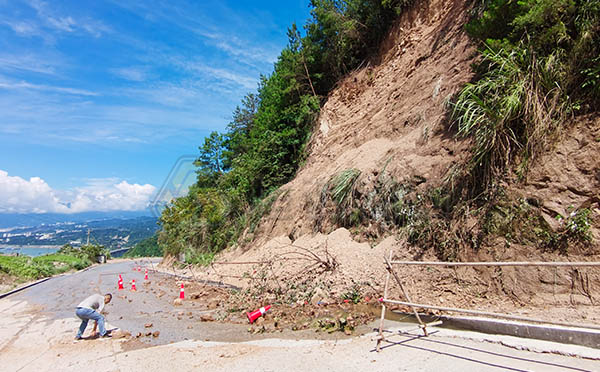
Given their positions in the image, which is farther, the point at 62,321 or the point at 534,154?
the point at 62,321

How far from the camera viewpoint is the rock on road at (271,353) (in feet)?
12.7

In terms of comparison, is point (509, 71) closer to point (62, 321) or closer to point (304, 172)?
point (304, 172)

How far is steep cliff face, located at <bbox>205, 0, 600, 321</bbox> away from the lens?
511 centimetres

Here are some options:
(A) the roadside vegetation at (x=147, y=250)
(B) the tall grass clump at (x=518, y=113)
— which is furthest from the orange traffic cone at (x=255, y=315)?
(A) the roadside vegetation at (x=147, y=250)

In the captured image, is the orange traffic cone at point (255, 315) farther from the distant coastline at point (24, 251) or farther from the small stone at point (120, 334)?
the distant coastline at point (24, 251)

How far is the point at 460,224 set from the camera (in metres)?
6.27

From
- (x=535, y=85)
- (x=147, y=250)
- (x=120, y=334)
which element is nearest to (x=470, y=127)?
(x=535, y=85)

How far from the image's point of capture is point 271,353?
501 cm

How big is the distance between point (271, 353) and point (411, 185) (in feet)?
15.7

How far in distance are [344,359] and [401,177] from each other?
4755 millimetres

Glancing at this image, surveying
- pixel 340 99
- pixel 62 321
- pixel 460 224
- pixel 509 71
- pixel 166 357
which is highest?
pixel 340 99

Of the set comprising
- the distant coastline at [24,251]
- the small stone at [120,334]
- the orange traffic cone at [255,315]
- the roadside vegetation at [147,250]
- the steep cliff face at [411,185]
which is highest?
the steep cliff face at [411,185]

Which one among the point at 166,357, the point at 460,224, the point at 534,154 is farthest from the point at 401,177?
the point at 166,357

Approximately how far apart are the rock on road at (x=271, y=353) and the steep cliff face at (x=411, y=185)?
3.59ft
